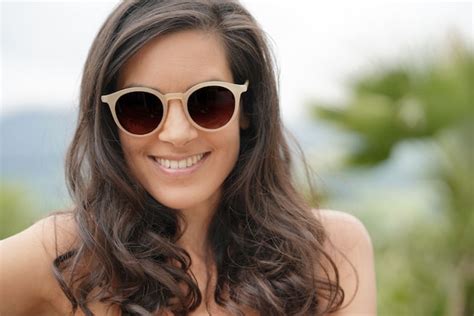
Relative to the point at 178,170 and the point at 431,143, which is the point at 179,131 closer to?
the point at 178,170

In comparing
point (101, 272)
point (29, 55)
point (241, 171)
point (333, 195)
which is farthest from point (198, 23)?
point (29, 55)

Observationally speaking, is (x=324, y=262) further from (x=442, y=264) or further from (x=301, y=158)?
(x=442, y=264)

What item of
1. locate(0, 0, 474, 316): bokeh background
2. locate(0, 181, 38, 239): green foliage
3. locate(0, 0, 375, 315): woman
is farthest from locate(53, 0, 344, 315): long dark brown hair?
locate(0, 181, 38, 239): green foliage

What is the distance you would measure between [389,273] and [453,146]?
1.15 meters

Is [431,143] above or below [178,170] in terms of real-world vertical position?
below

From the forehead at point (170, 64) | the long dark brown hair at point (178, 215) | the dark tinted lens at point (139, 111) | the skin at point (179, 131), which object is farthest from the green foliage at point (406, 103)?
the dark tinted lens at point (139, 111)

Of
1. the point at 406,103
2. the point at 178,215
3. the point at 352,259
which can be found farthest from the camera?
the point at 406,103

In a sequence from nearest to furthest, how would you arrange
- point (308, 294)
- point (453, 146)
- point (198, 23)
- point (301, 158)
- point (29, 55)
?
point (198, 23), point (308, 294), point (301, 158), point (453, 146), point (29, 55)

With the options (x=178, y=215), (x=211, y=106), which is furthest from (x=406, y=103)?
(x=211, y=106)

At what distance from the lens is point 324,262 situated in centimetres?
246

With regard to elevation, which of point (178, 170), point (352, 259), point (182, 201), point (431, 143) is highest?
point (178, 170)

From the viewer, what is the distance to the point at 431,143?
18.5ft

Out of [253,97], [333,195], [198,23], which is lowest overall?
[333,195]

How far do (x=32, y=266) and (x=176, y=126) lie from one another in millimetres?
618
